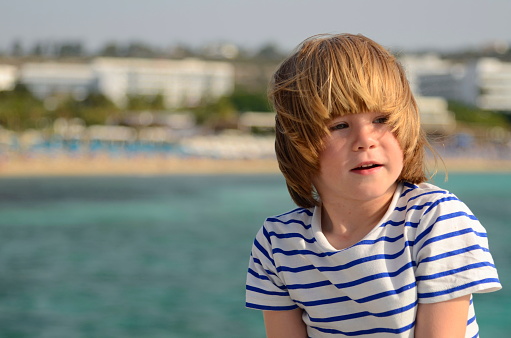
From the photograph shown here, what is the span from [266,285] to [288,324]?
0.25ft

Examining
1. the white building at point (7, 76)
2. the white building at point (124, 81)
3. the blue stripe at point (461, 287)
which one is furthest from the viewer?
the white building at point (7, 76)

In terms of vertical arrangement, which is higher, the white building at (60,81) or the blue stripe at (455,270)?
the blue stripe at (455,270)

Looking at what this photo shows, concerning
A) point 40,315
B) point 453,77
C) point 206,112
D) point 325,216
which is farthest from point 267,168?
point 453,77

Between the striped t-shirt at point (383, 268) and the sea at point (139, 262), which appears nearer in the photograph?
the striped t-shirt at point (383, 268)

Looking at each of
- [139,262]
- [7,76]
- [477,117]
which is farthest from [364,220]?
[7,76]

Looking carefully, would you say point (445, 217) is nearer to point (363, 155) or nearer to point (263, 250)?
point (363, 155)

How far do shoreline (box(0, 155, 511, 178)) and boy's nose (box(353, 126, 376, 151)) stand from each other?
139ft

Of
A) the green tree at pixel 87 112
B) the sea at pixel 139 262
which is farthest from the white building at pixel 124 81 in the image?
the sea at pixel 139 262

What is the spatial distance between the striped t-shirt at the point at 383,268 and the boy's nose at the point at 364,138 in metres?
0.12

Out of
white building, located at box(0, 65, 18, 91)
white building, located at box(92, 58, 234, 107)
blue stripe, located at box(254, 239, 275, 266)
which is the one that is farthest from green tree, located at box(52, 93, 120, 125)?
blue stripe, located at box(254, 239, 275, 266)

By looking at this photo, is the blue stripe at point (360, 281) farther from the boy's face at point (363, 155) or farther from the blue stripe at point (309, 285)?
the boy's face at point (363, 155)

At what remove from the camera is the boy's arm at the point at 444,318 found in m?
1.18

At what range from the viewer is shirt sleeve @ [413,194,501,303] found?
116 cm

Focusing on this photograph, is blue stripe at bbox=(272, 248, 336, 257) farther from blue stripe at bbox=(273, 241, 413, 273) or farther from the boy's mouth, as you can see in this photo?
the boy's mouth
